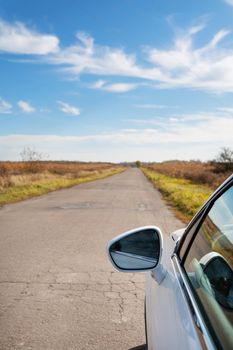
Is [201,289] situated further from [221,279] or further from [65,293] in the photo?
[65,293]

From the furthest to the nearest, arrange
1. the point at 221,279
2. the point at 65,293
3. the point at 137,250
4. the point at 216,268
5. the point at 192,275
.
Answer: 1. the point at 65,293
2. the point at 137,250
3. the point at 192,275
4. the point at 216,268
5. the point at 221,279

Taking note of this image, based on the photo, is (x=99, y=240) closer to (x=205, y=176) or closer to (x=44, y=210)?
(x=44, y=210)

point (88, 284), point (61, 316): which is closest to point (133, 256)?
point (61, 316)

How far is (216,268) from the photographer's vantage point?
1.55 metres

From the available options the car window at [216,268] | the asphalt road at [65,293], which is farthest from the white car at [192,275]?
the asphalt road at [65,293]

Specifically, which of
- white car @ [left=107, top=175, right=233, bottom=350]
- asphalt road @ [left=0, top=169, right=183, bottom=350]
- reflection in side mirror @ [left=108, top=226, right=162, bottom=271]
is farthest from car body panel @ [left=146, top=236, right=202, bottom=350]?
asphalt road @ [left=0, top=169, right=183, bottom=350]

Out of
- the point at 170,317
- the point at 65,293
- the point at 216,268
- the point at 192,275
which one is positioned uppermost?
the point at 216,268

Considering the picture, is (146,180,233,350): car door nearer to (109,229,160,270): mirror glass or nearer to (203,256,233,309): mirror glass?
(203,256,233,309): mirror glass

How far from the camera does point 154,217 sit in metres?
10.9

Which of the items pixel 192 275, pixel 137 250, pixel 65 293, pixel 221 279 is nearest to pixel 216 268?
pixel 221 279

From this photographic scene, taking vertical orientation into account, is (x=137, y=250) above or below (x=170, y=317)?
above

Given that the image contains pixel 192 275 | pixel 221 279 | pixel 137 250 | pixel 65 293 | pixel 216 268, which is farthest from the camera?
pixel 65 293

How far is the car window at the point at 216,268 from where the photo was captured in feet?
4.06

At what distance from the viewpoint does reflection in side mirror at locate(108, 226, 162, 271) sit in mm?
2059
